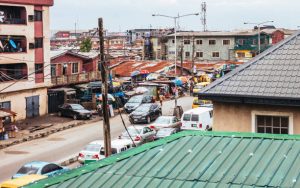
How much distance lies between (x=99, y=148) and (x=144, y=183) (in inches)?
835

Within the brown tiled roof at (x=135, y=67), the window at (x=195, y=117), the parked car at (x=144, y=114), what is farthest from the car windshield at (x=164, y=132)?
the brown tiled roof at (x=135, y=67)

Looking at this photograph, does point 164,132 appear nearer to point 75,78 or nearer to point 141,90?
point 75,78

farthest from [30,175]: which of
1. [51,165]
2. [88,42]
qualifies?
[88,42]

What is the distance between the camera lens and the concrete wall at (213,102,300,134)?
14891 mm

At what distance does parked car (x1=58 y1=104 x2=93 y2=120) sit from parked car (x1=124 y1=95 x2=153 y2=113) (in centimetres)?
413

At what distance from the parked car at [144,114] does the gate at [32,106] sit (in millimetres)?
8299

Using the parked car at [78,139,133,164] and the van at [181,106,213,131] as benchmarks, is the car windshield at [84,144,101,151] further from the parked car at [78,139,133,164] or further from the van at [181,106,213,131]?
the van at [181,106,213,131]

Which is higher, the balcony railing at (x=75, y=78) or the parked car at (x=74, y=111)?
the balcony railing at (x=75, y=78)

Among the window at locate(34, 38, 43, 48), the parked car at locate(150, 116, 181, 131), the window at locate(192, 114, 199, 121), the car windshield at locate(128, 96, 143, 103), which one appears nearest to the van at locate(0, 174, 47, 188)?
the parked car at locate(150, 116, 181, 131)

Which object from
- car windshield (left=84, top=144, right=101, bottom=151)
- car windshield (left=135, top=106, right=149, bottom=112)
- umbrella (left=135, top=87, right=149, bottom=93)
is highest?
umbrella (left=135, top=87, right=149, bottom=93)

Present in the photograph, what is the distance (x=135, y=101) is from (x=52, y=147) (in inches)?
664

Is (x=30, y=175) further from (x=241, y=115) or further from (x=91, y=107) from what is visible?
(x=91, y=107)

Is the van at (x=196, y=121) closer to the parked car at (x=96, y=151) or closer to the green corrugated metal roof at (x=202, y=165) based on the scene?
the parked car at (x=96, y=151)

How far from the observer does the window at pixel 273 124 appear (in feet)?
49.5
